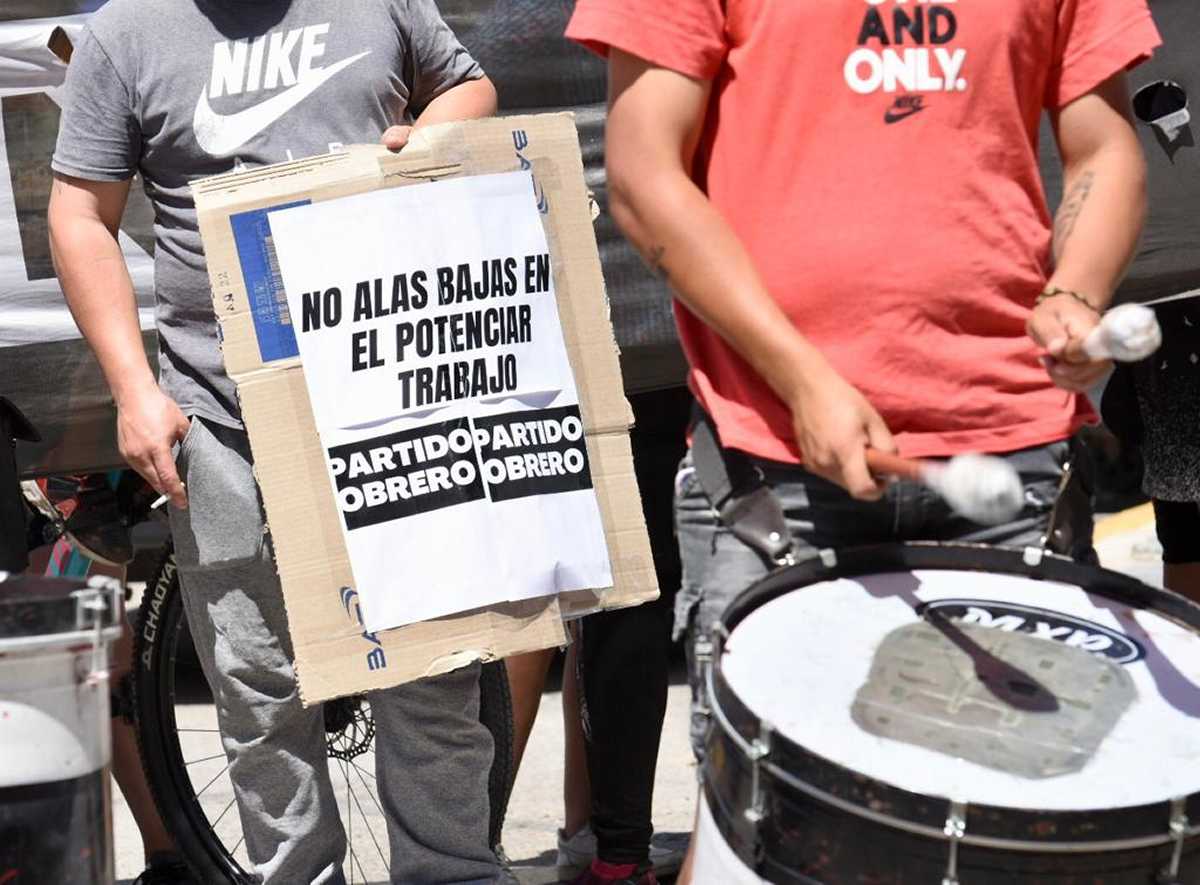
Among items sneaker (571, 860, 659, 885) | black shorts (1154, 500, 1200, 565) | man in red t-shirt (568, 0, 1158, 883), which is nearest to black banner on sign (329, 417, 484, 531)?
man in red t-shirt (568, 0, 1158, 883)

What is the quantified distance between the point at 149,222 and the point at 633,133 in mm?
1923

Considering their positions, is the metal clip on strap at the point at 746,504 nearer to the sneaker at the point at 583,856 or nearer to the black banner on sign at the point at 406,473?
the black banner on sign at the point at 406,473

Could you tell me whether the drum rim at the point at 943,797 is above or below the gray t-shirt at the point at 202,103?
below

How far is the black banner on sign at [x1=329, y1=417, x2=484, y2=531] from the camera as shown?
2.97 metres

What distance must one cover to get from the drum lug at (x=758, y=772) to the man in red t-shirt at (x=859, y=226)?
0.90 feet

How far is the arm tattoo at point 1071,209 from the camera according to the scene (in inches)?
91.9

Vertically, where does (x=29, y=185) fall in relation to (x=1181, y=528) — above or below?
above

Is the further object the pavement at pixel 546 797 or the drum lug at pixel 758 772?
the pavement at pixel 546 797

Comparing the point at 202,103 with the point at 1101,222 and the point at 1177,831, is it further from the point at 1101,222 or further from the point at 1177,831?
the point at 1177,831

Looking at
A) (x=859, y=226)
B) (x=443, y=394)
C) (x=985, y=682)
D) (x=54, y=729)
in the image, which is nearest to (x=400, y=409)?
(x=443, y=394)

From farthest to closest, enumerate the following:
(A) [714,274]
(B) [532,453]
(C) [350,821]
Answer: (C) [350,821] < (B) [532,453] < (A) [714,274]

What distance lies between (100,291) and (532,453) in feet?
2.76

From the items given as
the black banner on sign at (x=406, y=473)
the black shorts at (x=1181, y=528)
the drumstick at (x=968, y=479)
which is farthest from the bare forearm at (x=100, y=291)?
the black shorts at (x=1181, y=528)

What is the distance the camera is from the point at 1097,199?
233 cm
